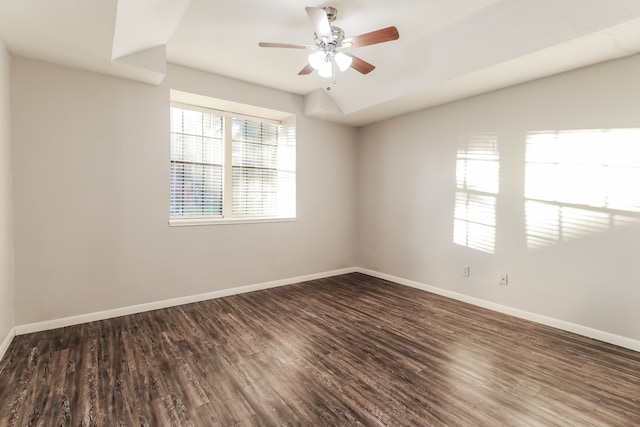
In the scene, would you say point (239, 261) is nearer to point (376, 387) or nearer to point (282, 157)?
point (282, 157)

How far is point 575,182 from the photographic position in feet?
9.89

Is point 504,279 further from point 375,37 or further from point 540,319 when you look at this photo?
point 375,37

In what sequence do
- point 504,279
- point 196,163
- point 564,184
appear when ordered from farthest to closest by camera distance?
point 196,163 → point 504,279 → point 564,184

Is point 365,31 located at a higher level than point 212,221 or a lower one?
higher

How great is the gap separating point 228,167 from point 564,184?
404cm

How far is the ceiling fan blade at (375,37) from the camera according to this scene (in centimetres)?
234

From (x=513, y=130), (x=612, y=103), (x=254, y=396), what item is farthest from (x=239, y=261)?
(x=612, y=103)

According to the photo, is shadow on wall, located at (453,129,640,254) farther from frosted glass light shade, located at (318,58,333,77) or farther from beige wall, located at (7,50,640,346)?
frosted glass light shade, located at (318,58,333,77)

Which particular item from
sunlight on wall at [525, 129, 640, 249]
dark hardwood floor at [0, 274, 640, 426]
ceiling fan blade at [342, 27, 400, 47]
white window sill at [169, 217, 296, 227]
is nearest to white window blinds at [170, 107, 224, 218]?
white window sill at [169, 217, 296, 227]

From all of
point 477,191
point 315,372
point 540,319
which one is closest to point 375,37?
point 477,191

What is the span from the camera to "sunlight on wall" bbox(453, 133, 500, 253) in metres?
3.63

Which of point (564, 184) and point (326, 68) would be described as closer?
point (326, 68)

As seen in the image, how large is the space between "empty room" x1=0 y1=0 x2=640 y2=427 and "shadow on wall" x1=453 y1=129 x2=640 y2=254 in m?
0.02

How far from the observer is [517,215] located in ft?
11.2
